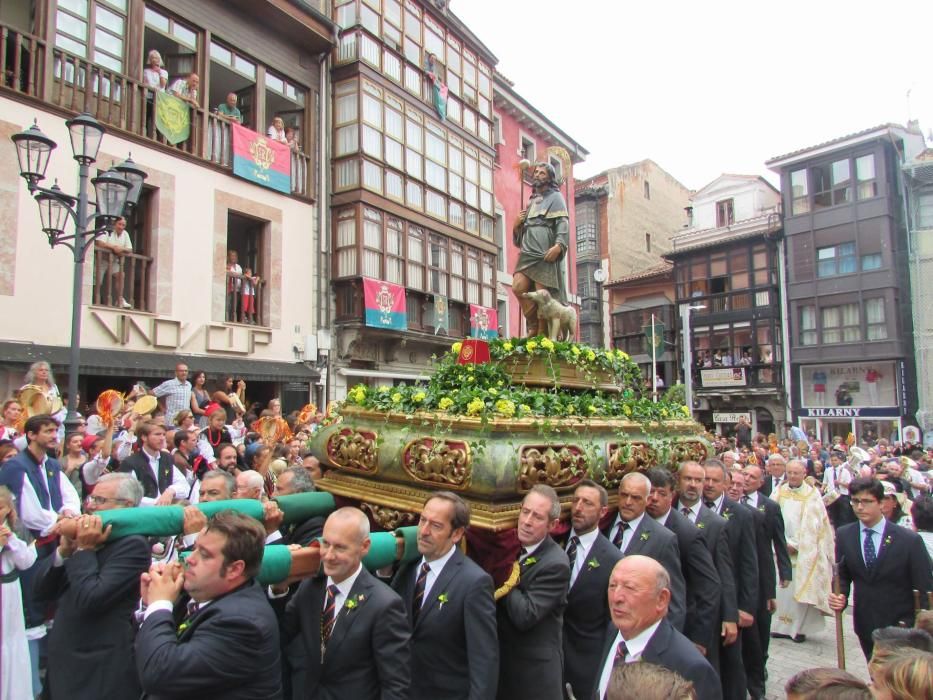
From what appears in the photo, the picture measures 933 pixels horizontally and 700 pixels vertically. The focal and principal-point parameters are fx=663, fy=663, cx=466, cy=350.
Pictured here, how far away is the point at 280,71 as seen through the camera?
1675cm

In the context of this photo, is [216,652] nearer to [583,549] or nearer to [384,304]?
[583,549]

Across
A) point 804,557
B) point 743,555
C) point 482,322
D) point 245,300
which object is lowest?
point 804,557

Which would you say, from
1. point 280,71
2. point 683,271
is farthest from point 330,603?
point 683,271

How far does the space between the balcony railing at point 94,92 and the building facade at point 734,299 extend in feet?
85.7

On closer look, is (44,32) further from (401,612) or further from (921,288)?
(921,288)

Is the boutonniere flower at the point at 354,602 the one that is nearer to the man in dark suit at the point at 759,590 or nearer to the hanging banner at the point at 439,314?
the man in dark suit at the point at 759,590

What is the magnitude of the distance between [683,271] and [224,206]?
26826mm

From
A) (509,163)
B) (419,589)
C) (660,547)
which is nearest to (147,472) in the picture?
(419,589)

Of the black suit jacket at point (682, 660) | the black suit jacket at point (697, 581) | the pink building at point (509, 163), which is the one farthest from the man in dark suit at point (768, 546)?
the pink building at point (509, 163)

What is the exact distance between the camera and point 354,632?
2752 mm

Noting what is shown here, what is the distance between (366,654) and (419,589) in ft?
1.69

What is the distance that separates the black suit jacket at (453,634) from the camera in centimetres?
304

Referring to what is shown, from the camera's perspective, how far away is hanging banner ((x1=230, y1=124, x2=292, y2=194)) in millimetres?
15020

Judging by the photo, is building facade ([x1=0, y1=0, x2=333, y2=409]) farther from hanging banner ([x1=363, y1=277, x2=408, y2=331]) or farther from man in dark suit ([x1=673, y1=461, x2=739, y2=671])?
man in dark suit ([x1=673, y1=461, x2=739, y2=671])
